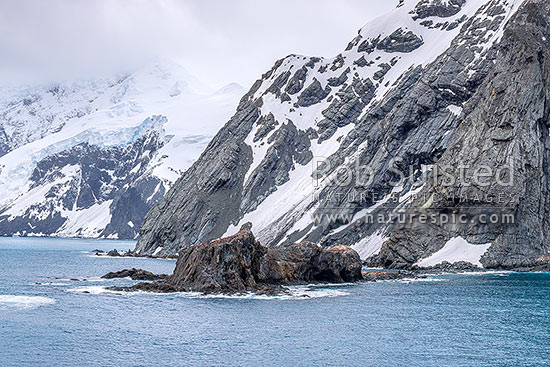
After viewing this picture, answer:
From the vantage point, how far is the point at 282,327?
56.5 meters

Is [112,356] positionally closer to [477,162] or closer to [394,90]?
[477,162]

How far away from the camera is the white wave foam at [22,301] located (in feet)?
218

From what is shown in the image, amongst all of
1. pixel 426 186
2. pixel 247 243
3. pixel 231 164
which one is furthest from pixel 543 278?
pixel 231 164

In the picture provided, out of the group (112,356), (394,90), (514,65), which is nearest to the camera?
(112,356)

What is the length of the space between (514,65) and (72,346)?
113212 mm

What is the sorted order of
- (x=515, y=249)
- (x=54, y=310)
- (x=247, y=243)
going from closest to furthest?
(x=54, y=310) < (x=247, y=243) < (x=515, y=249)

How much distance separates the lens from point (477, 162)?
123 meters

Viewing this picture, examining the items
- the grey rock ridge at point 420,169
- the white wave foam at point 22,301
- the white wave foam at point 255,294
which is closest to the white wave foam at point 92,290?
the white wave foam at point 255,294

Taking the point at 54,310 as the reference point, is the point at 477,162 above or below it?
above

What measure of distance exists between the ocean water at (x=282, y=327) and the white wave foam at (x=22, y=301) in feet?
0.37

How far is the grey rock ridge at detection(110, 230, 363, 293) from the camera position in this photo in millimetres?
80625

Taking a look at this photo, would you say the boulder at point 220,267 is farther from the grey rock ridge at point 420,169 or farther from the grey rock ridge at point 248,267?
the grey rock ridge at point 420,169

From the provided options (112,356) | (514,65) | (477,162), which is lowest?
(112,356)

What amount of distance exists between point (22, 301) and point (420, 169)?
105m
